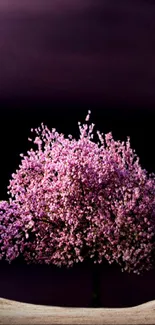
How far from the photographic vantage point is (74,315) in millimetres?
13219

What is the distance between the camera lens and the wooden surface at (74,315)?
492 inches

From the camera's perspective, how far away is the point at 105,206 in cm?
1459

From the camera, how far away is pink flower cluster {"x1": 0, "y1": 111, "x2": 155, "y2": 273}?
Answer: 14.5m

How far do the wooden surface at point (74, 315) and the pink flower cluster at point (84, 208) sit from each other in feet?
2.86

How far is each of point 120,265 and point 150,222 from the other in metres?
0.98

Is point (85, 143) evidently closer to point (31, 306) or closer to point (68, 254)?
point (68, 254)

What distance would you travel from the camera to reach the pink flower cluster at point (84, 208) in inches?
569

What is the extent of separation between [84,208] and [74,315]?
7.46 feet

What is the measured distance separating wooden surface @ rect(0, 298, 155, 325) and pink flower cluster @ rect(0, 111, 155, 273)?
34.3 inches

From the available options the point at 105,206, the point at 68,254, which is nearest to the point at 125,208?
the point at 105,206

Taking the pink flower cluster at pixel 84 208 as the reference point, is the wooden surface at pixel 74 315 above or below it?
below

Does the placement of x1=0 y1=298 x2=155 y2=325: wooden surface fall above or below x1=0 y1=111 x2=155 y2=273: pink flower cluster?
below

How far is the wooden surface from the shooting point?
1250cm

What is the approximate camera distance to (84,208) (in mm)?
14664
